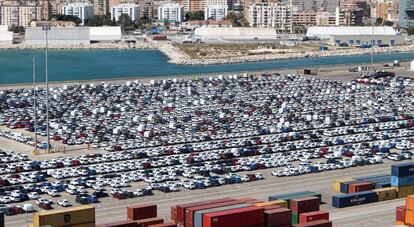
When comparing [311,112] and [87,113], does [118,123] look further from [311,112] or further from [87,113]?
[311,112]

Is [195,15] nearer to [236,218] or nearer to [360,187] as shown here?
[360,187]

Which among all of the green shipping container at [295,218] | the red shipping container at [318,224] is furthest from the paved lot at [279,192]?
the red shipping container at [318,224]

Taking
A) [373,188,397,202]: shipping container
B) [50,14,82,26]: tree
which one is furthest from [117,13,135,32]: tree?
[373,188,397,202]: shipping container

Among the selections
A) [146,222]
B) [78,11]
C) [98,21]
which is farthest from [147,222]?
[78,11]

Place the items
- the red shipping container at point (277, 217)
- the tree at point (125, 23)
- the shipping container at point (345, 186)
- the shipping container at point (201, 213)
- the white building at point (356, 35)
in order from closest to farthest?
the shipping container at point (201, 213), the red shipping container at point (277, 217), the shipping container at point (345, 186), the white building at point (356, 35), the tree at point (125, 23)

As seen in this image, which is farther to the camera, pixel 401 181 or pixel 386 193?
pixel 401 181

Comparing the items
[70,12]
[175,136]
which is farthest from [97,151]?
[70,12]

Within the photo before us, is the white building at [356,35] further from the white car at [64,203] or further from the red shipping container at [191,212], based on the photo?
the red shipping container at [191,212]
